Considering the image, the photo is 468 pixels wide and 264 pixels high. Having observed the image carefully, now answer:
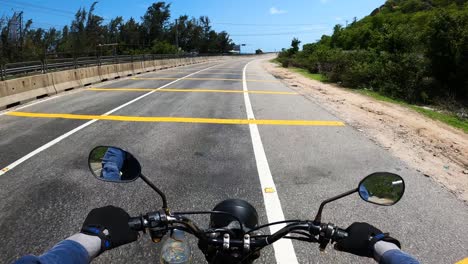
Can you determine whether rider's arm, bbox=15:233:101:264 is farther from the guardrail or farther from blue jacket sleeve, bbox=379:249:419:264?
the guardrail

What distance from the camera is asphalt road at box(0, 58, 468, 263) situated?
140 inches

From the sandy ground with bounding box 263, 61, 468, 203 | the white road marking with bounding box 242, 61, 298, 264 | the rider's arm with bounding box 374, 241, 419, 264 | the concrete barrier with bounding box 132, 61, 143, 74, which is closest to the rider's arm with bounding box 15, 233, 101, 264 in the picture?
the rider's arm with bounding box 374, 241, 419, 264

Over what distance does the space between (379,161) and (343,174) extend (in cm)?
112

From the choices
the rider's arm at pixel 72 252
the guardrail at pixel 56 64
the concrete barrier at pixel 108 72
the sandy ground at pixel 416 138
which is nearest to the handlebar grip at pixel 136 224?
the rider's arm at pixel 72 252

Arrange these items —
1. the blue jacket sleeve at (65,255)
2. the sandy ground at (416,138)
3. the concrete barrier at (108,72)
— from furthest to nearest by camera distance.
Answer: the concrete barrier at (108,72)
the sandy ground at (416,138)
the blue jacket sleeve at (65,255)

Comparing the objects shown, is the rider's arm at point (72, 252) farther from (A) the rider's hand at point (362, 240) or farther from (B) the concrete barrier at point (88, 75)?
(B) the concrete barrier at point (88, 75)

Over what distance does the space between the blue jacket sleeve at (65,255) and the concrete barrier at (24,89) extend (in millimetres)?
11529

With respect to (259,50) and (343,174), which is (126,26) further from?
(343,174)

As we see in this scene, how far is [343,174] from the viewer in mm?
5430

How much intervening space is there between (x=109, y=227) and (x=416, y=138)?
26.6 ft

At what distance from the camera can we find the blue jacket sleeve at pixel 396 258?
1583mm

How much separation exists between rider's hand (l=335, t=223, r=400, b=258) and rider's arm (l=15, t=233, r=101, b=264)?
3.89ft

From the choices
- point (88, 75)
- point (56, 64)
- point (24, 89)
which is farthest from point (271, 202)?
point (56, 64)

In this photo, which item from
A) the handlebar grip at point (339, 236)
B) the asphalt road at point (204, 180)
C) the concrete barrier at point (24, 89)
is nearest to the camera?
the handlebar grip at point (339, 236)
